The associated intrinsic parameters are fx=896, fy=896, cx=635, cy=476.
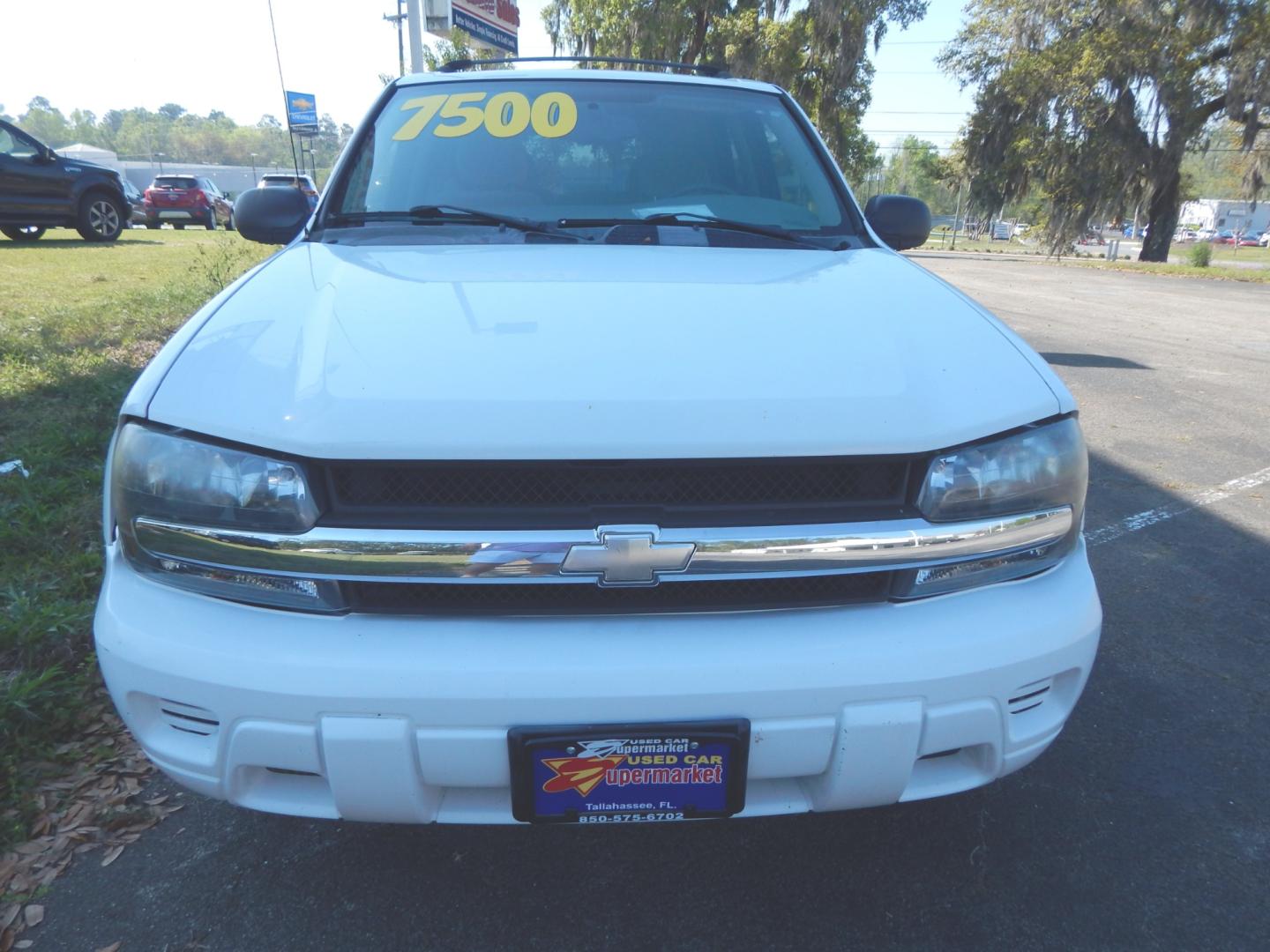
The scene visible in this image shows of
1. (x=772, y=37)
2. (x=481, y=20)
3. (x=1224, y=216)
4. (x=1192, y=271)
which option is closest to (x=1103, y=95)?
(x=1192, y=271)

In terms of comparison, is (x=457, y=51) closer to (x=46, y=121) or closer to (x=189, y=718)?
(x=189, y=718)

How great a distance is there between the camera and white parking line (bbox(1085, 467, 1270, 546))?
3793 mm

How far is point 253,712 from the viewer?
1.40 m

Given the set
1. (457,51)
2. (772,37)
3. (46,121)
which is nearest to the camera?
(457,51)

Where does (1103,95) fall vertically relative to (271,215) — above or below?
above

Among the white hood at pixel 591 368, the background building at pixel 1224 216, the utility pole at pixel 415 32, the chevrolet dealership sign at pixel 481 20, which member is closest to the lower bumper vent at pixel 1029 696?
the white hood at pixel 591 368

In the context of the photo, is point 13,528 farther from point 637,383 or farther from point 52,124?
point 52,124

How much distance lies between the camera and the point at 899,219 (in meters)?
2.79

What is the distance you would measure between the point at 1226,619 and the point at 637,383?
8.66 feet

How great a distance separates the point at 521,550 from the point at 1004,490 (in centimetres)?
86

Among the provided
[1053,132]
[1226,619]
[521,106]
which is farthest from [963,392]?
[1053,132]

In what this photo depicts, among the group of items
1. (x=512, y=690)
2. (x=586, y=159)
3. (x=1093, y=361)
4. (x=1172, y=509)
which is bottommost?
(x=1093, y=361)

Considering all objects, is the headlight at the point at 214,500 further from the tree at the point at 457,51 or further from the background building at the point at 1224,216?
the background building at the point at 1224,216

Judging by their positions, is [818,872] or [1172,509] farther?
[1172,509]
